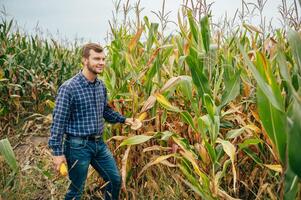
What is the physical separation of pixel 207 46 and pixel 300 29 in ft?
1.86

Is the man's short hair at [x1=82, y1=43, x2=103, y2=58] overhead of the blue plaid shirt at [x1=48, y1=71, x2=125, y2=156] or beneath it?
overhead

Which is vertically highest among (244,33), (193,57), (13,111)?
(244,33)

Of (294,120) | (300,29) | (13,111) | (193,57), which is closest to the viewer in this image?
(294,120)

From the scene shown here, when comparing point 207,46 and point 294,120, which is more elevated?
point 207,46

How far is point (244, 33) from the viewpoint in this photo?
3.04 metres

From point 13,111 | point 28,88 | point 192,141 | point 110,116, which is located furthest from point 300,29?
point 28,88

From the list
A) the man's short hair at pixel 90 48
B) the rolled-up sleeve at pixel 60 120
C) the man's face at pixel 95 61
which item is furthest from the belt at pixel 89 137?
the man's short hair at pixel 90 48

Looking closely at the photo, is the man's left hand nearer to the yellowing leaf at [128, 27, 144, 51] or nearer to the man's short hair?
the man's short hair

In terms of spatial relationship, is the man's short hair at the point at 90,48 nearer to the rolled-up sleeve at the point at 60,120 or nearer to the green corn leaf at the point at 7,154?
the rolled-up sleeve at the point at 60,120

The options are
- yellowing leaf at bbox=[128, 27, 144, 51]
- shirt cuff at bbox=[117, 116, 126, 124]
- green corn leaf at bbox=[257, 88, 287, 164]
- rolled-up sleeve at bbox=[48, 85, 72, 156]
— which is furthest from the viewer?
yellowing leaf at bbox=[128, 27, 144, 51]

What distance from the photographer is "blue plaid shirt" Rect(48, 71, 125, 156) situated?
8.53 feet

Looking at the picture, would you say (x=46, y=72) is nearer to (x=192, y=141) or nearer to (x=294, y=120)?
(x=192, y=141)

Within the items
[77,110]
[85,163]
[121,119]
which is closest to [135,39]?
[121,119]

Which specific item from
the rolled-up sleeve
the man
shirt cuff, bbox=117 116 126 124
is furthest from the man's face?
shirt cuff, bbox=117 116 126 124
